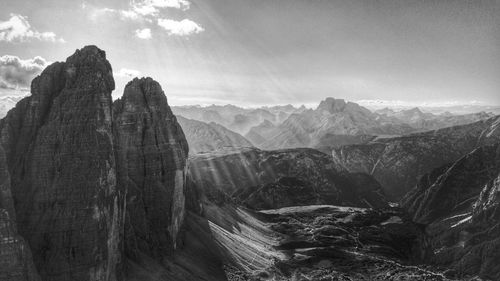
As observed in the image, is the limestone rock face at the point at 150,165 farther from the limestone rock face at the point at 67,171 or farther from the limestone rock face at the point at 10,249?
the limestone rock face at the point at 10,249

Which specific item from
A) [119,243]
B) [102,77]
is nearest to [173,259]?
[119,243]

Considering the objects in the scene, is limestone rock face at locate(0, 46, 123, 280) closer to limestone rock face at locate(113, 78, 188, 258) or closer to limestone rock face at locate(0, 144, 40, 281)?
limestone rock face at locate(0, 144, 40, 281)

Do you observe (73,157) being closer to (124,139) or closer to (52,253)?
(52,253)

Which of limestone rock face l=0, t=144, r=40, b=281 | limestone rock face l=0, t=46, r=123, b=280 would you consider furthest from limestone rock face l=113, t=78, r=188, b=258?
limestone rock face l=0, t=144, r=40, b=281

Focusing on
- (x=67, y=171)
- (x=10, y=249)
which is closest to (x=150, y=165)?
(x=67, y=171)

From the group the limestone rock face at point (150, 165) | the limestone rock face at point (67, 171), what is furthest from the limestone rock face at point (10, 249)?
the limestone rock face at point (150, 165)

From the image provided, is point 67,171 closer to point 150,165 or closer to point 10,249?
point 10,249
